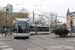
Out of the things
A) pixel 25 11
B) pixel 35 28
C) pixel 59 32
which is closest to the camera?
pixel 59 32

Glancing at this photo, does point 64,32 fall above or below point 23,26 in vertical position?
below

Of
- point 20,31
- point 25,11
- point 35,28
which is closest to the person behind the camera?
point 20,31

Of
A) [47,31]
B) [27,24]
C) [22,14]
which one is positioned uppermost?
[22,14]

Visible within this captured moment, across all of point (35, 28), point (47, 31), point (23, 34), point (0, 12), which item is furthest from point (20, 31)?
point (0, 12)

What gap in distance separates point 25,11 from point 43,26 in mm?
14805

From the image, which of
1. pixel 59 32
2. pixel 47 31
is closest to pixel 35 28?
pixel 47 31

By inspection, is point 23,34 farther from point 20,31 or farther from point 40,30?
point 40,30

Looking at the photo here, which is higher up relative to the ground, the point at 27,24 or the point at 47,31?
the point at 27,24

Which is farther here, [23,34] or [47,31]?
[47,31]

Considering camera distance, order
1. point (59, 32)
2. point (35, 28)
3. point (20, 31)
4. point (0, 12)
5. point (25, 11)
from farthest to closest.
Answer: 1. point (25, 11)
2. point (0, 12)
3. point (35, 28)
4. point (59, 32)
5. point (20, 31)

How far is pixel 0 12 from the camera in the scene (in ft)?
130

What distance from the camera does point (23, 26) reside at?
18844 millimetres

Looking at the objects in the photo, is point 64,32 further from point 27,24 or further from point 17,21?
point 17,21

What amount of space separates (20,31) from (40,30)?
1529cm
